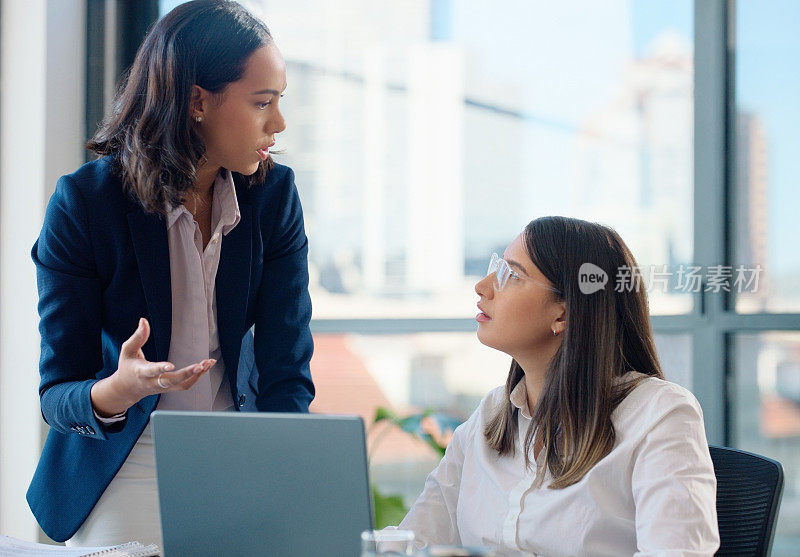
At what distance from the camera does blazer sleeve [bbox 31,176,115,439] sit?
139cm

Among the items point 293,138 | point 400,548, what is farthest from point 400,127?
point 400,548

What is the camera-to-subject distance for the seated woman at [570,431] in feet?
4.09

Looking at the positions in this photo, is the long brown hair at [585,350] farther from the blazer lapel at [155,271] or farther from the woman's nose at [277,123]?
the blazer lapel at [155,271]

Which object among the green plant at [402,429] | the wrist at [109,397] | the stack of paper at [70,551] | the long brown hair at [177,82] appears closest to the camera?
the stack of paper at [70,551]

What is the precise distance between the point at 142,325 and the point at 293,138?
7.12 ft

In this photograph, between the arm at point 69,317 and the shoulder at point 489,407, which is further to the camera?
the shoulder at point 489,407

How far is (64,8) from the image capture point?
279 cm

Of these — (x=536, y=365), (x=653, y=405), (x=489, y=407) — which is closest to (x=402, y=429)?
(x=489, y=407)

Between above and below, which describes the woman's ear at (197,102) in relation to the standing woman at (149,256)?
above

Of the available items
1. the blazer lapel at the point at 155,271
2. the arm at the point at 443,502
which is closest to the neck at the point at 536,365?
the arm at the point at 443,502

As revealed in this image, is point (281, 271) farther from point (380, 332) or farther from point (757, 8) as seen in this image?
point (757, 8)

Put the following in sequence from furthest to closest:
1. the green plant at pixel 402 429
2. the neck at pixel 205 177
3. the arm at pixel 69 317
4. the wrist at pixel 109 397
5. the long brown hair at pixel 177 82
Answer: the green plant at pixel 402 429
the neck at pixel 205 177
the long brown hair at pixel 177 82
the arm at pixel 69 317
the wrist at pixel 109 397

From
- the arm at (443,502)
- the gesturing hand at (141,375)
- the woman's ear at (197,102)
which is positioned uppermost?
the woman's ear at (197,102)

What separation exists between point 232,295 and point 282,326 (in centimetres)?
14
